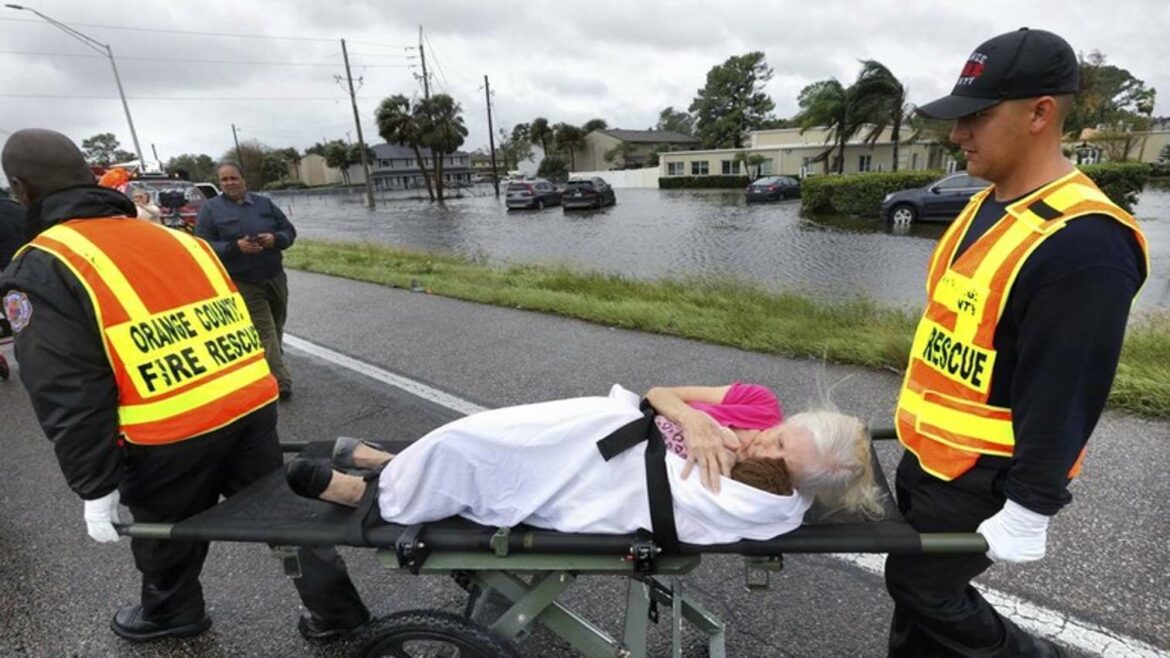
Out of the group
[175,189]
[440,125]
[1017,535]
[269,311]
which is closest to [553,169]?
[440,125]

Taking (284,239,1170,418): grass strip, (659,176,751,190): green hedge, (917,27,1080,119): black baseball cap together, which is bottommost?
(659,176,751,190): green hedge

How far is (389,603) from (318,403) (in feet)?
8.92

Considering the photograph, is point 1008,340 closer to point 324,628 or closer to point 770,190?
point 324,628

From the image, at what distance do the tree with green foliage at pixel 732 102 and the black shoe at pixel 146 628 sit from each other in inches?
2906

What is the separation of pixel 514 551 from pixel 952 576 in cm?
125

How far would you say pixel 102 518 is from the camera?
202cm

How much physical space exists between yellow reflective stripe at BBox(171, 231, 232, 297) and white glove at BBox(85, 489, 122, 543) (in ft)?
2.64

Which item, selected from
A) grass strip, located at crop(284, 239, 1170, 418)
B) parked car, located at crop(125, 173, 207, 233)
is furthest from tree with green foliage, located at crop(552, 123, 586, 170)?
grass strip, located at crop(284, 239, 1170, 418)

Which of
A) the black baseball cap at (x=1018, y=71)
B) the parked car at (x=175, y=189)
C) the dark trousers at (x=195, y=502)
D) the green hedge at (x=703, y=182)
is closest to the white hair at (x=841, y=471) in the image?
the black baseball cap at (x=1018, y=71)

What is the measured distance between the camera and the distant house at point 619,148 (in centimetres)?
7262

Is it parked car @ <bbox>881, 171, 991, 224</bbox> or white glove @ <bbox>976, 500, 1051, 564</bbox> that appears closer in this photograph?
white glove @ <bbox>976, 500, 1051, 564</bbox>

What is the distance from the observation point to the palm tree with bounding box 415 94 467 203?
47.7 meters

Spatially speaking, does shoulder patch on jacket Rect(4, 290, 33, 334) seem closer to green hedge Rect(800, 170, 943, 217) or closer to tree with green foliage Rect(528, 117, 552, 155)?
green hedge Rect(800, 170, 943, 217)

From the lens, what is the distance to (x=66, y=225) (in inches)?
79.9
